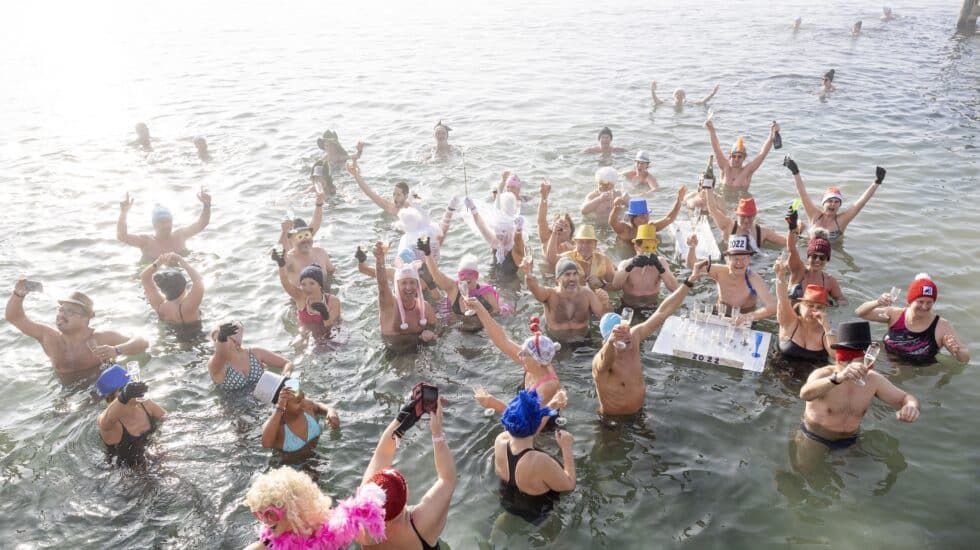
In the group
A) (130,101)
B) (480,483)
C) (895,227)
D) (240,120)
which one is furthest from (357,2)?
(480,483)

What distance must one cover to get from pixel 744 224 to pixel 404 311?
17.6 ft

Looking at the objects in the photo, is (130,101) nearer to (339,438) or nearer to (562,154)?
(562,154)

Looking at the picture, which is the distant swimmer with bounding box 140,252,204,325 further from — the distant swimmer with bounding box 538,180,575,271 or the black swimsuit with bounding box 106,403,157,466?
the distant swimmer with bounding box 538,180,575,271

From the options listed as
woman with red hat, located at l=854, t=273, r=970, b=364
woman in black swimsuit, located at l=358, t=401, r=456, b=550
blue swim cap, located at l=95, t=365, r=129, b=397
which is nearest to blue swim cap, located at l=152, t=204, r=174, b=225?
blue swim cap, located at l=95, t=365, r=129, b=397

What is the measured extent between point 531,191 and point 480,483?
8798 millimetres

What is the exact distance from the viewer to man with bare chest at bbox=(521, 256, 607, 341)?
7.76 meters

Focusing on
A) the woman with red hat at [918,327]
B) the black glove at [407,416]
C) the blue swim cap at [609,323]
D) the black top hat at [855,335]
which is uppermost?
the black glove at [407,416]

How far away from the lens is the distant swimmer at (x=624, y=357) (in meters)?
5.91

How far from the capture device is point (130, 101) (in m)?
23.8

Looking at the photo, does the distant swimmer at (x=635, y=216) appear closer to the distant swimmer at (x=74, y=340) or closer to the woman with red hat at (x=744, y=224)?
the woman with red hat at (x=744, y=224)

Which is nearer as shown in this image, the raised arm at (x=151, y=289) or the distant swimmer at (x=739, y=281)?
the distant swimmer at (x=739, y=281)

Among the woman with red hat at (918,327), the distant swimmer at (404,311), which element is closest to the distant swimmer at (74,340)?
the distant swimmer at (404,311)

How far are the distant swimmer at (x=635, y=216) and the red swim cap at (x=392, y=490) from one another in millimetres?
6160

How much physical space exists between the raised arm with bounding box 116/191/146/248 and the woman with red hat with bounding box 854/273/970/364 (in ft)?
36.3
